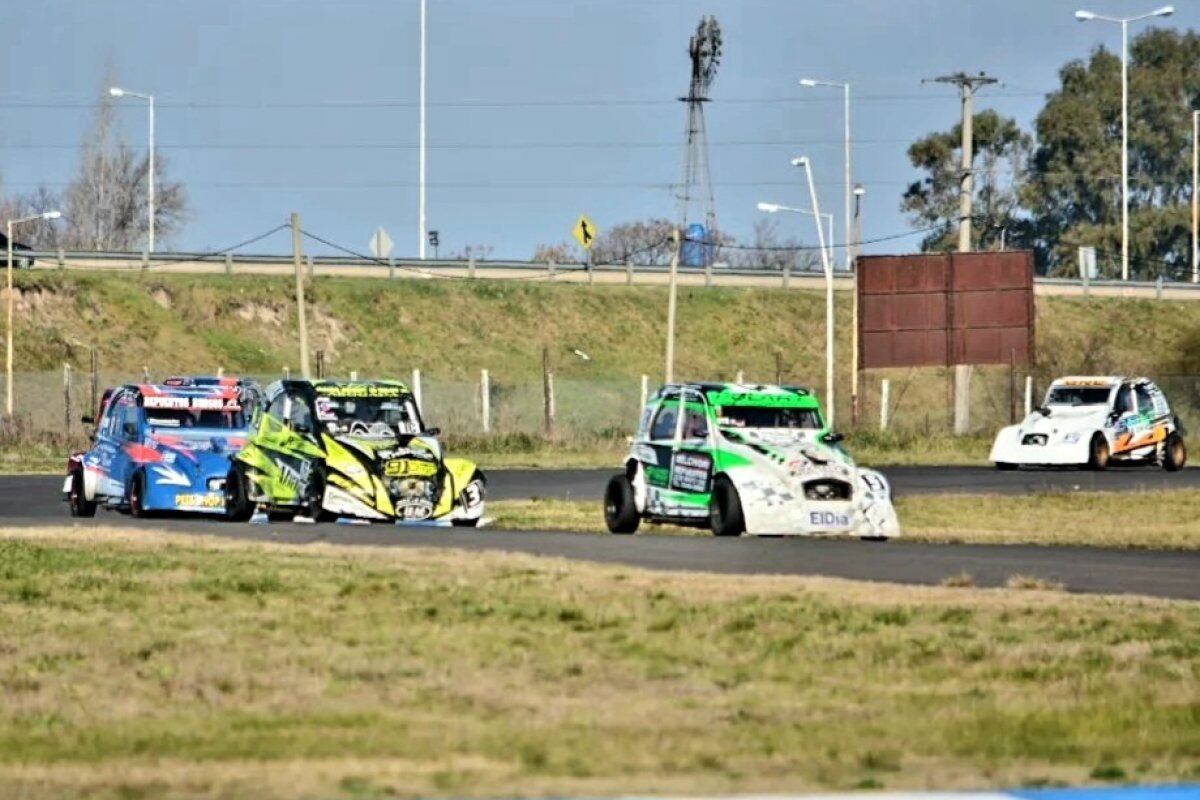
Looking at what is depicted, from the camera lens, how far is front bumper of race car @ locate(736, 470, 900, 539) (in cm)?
2716

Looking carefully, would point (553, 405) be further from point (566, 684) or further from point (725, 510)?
point (566, 684)

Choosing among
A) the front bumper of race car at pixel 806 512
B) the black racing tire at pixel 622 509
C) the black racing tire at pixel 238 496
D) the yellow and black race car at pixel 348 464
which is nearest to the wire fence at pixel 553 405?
the black racing tire at pixel 238 496

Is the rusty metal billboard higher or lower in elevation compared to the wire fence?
higher

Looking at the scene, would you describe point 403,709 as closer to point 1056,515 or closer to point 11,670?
point 11,670

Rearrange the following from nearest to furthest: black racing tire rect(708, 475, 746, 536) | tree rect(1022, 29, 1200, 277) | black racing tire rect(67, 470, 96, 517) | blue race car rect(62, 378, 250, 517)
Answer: black racing tire rect(708, 475, 746, 536), blue race car rect(62, 378, 250, 517), black racing tire rect(67, 470, 96, 517), tree rect(1022, 29, 1200, 277)

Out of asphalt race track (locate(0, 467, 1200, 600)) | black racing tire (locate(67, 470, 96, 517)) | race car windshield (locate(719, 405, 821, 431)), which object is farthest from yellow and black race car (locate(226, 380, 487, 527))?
race car windshield (locate(719, 405, 821, 431))

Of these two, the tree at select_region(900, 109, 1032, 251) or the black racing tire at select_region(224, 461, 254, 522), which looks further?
the tree at select_region(900, 109, 1032, 251)

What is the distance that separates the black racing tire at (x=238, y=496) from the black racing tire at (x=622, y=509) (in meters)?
4.44

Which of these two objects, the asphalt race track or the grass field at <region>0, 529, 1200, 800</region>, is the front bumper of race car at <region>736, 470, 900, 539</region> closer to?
the asphalt race track

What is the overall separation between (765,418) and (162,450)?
810 cm

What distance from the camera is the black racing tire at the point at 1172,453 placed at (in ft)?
160

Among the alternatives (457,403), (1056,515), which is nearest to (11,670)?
(1056,515)

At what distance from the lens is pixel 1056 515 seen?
3441 centimetres

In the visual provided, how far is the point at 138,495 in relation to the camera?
107 feet
